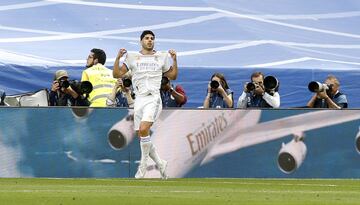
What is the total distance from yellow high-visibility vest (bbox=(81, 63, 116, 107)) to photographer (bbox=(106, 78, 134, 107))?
0.17m

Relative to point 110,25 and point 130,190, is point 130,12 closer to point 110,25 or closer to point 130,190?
point 110,25

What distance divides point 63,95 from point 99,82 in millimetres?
574

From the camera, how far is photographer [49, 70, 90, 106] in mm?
21922

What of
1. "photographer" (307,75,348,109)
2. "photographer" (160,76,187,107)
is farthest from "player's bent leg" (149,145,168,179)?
"photographer" (307,75,348,109)

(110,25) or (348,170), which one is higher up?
(110,25)

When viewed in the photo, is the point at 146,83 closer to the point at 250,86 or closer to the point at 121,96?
the point at 121,96

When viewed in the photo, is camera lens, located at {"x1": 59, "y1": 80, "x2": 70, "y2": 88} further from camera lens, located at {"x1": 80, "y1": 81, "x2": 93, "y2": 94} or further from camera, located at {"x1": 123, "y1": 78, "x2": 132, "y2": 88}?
camera, located at {"x1": 123, "y1": 78, "x2": 132, "y2": 88}

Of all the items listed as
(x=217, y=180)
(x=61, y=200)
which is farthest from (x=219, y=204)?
(x=217, y=180)

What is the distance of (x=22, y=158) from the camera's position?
21.1m

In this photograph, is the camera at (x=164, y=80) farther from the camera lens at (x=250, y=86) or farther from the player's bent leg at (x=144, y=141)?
the player's bent leg at (x=144, y=141)

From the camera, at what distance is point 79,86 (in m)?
21.9

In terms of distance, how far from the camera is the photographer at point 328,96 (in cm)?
2236

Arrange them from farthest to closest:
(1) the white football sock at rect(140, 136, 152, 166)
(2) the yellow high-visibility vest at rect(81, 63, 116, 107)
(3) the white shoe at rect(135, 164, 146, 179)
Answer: (2) the yellow high-visibility vest at rect(81, 63, 116, 107) → (3) the white shoe at rect(135, 164, 146, 179) → (1) the white football sock at rect(140, 136, 152, 166)

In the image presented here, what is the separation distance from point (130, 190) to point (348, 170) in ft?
18.6
